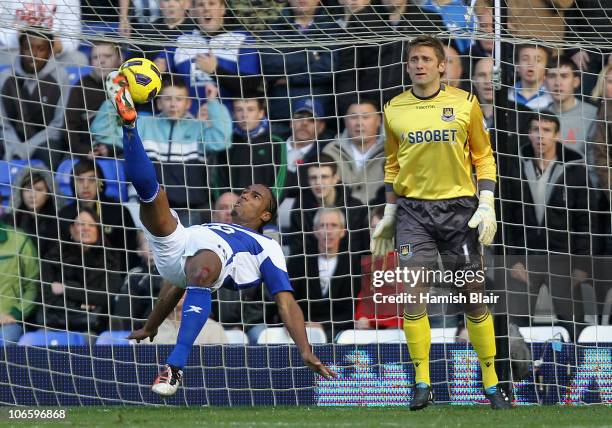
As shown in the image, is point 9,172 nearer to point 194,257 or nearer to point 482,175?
point 194,257

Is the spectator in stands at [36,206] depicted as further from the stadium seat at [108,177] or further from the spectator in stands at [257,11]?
the spectator in stands at [257,11]

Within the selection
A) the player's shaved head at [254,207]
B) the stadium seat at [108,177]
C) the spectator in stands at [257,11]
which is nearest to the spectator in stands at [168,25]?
the spectator in stands at [257,11]

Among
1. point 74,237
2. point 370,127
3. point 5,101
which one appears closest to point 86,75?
point 5,101

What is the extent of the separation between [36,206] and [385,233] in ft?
10.4

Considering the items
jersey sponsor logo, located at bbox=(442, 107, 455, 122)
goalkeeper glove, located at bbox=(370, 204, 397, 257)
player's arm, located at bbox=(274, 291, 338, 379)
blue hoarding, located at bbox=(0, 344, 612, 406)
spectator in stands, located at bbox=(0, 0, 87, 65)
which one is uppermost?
spectator in stands, located at bbox=(0, 0, 87, 65)

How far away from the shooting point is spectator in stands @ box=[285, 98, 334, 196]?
9.06 metres

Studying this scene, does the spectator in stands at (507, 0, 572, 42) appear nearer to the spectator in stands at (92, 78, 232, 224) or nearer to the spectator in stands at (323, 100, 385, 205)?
the spectator in stands at (323, 100, 385, 205)

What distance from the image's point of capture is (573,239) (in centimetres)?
875

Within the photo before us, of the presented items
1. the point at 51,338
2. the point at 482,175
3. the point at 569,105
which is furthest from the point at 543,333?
the point at 51,338

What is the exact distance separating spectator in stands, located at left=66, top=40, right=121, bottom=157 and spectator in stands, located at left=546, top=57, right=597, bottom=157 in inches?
133

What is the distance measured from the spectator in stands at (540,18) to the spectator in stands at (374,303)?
1663mm

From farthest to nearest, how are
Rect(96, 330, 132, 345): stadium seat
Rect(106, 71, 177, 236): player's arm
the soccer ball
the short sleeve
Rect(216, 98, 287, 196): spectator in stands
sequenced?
Rect(216, 98, 287, 196): spectator in stands < Rect(96, 330, 132, 345): stadium seat < the short sleeve < the soccer ball < Rect(106, 71, 177, 236): player's arm

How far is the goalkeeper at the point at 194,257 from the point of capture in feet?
21.5

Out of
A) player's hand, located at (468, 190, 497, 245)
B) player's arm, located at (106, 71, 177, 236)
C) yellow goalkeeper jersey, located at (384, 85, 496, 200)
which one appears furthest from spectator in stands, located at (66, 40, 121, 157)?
player's hand, located at (468, 190, 497, 245)
